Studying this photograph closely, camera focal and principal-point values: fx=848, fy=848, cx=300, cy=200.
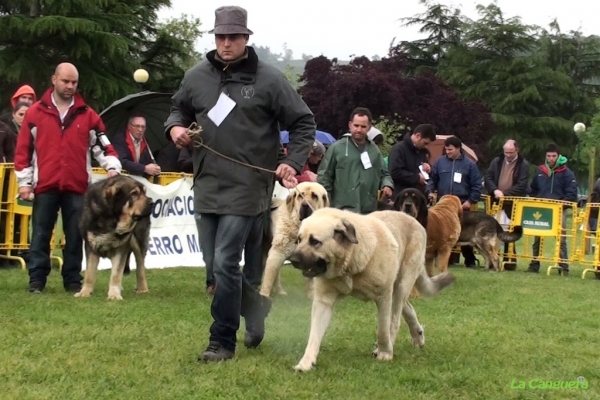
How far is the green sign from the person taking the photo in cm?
1443

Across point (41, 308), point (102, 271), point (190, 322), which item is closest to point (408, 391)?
point (190, 322)

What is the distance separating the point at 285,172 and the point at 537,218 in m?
10.1

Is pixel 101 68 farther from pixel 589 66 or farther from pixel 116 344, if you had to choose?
pixel 589 66

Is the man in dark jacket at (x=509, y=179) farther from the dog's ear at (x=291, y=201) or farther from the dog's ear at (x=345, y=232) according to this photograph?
the dog's ear at (x=345, y=232)

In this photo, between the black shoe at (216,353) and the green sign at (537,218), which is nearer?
the black shoe at (216,353)

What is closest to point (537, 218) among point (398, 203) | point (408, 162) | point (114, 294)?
point (408, 162)

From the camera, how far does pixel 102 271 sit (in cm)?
1072

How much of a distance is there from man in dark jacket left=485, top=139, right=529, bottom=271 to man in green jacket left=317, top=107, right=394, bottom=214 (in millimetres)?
5965

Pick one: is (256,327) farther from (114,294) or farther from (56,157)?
(56,157)

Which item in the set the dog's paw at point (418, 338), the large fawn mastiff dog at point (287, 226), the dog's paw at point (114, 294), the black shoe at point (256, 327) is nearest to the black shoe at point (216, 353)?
the black shoe at point (256, 327)

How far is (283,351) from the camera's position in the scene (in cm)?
578

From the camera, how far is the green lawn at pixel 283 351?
187 inches

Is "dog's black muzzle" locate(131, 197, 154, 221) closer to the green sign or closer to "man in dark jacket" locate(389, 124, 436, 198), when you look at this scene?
"man in dark jacket" locate(389, 124, 436, 198)

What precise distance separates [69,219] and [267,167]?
357 centimetres
